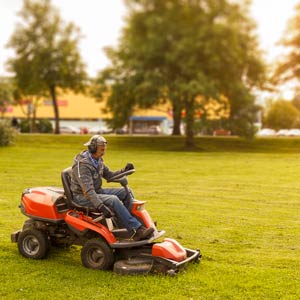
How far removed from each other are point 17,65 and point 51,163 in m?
27.6

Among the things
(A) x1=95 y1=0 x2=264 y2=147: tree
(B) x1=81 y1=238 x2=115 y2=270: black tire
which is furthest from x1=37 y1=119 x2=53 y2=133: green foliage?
(B) x1=81 y1=238 x2=115 y2=270: black tire

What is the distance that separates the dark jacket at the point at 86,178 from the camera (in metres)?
7.88

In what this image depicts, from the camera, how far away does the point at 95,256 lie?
26.5 ft

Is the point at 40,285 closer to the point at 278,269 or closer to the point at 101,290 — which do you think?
the point at 101,290

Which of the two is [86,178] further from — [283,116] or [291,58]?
[283,116]

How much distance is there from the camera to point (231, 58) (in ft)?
133

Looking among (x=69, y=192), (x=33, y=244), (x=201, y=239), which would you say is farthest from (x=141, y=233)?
(x=201, y=239)

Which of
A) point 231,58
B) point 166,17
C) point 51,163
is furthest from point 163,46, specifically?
point 51,163

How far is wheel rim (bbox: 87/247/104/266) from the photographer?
8.00 m

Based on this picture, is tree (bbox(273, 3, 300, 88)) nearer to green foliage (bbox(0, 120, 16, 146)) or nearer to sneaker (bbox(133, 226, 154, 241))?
green foliage (bbox(0, 120, 16, 146))

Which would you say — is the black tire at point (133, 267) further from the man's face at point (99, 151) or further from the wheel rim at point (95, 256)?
the man's face at point (99, 151)

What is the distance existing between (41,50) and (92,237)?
44.8m

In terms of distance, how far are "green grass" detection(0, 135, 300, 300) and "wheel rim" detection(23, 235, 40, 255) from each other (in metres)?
0.17

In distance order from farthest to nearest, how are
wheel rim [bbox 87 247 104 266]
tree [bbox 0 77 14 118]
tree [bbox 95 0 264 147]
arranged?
tree [bbox 0 77 14 118] → tree [bbox 95 0 264 147] → wheel rim [bbox 87 247 104 266]
